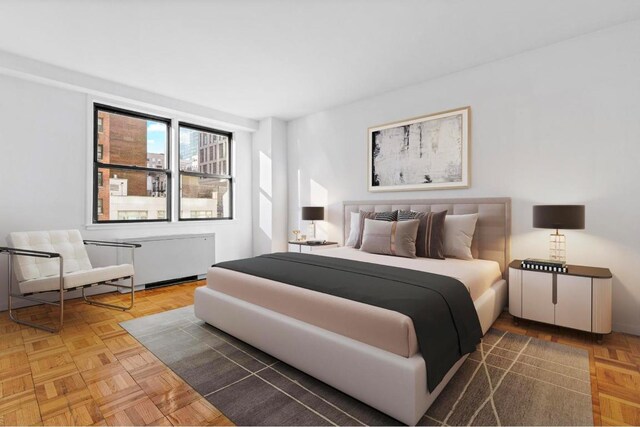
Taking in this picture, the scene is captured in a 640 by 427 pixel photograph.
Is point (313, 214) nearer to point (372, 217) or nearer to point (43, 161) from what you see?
point (372, 217)

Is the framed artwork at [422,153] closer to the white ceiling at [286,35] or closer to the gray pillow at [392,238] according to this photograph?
the white ceiling at [286,35]

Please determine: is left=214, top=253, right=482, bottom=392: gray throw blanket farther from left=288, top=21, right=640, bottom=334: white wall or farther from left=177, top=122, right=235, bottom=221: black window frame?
left=177, top=122, right=235, bottom=221: black window frame

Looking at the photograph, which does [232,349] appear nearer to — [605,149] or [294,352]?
[294,352]

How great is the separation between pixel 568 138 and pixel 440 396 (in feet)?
9.08

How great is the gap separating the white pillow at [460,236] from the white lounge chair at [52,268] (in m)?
3.49

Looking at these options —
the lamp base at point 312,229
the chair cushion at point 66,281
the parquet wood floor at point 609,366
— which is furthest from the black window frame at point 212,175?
the parquet wood floor at point 609,366

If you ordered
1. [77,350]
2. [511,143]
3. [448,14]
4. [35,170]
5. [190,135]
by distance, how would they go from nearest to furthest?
[77,350] < [448,14] < [511,143] < [35,170] < [190,135]

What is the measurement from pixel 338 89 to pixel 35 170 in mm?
3860

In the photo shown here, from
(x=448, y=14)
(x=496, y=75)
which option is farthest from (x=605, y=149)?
(x=448, y=14)

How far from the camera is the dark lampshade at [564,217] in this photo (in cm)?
259

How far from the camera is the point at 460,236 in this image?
10.8 ft

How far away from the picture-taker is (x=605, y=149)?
2.81 m

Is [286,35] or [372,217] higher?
[286,35]

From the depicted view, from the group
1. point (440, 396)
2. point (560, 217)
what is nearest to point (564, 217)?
point (560, 217)
